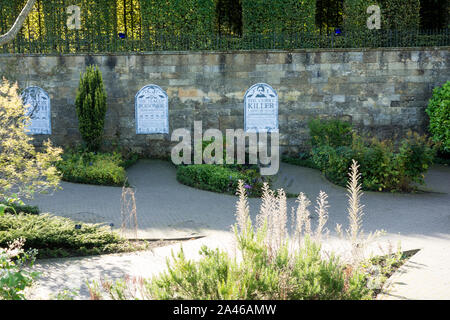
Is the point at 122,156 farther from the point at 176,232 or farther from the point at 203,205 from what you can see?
the point at 176,232

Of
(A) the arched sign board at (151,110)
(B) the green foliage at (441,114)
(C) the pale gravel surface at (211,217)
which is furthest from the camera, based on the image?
(A) the arched sign board at (151,110)

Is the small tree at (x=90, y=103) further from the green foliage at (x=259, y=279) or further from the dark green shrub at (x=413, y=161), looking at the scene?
the green foliage at (x=259, y=279)

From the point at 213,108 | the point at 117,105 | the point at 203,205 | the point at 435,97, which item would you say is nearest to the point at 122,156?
the point at 117,105

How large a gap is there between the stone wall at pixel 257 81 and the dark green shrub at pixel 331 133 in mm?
910

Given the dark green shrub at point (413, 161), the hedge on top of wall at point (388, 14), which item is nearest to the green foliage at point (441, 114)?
the hedge on top of wall at point (388, 14)

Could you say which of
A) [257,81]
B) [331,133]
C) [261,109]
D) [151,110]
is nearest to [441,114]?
[331,133]

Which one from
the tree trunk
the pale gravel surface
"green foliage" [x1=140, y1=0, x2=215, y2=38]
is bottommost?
the pale gravel surface

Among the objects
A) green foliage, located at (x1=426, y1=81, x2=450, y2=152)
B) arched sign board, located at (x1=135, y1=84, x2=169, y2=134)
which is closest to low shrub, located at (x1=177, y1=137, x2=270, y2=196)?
arched sign board, located at (x1=135, y1=84, x2=169, y2=134)

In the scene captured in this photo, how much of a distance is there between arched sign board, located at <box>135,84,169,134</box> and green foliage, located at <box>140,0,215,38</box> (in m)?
1.97

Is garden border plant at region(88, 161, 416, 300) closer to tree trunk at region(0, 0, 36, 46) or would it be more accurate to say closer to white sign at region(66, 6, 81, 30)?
tree trunk at region(0, 0, 36, 46)

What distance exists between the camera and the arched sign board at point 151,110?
Result: 50.2 feet

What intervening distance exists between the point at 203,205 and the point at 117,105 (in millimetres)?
6596

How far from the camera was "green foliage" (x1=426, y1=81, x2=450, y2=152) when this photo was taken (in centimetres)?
1396

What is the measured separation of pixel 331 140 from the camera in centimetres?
1383
